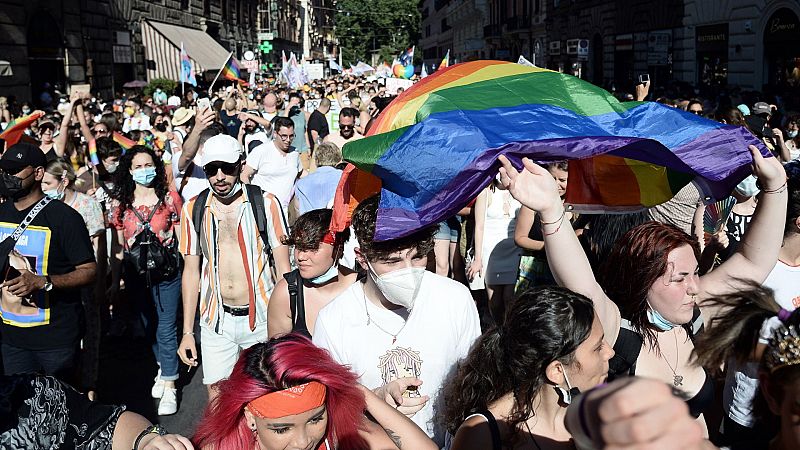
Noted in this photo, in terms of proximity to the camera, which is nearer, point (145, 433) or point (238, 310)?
point (145, 433)

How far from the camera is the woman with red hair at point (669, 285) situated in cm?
313

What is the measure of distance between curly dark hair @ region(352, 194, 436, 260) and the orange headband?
28.1 inches

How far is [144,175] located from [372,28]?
294 feet

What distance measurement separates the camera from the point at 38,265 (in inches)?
180

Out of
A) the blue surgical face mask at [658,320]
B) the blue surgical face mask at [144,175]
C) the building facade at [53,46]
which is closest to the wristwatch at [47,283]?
the blue surgical face mask at [144,175]

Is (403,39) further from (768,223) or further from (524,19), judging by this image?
(768,223)

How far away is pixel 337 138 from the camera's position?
9.85 meters

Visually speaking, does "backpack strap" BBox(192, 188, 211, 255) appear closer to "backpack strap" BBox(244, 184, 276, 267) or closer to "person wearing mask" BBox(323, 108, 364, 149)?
"backpack strap" BBox(244, 184, 276, 267)

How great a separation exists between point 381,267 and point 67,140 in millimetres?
6933

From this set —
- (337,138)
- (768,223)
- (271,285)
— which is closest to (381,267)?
(768,223)

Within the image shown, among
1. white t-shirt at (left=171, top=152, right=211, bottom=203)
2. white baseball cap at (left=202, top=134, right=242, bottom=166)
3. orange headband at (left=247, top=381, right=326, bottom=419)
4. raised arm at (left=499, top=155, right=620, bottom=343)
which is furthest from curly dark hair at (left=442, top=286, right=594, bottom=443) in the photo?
white t-shirt at (left=171, top=152, right=211, bottom=203)

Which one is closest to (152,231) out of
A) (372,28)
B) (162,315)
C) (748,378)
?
(162,315)

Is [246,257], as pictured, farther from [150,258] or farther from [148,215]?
[148,215]

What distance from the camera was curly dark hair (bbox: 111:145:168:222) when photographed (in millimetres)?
6383
